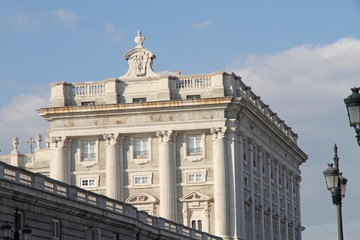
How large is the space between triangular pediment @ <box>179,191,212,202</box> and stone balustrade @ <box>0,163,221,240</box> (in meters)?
20.9

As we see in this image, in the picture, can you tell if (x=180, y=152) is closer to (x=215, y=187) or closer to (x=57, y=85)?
(x=215, y=187)

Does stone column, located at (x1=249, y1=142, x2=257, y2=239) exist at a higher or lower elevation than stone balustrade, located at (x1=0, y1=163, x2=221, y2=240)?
higher

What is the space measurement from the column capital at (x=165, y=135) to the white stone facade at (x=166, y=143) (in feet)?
0.30

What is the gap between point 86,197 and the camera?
6269cm

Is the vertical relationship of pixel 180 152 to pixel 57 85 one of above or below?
below

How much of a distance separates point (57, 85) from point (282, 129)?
3056 centimetres

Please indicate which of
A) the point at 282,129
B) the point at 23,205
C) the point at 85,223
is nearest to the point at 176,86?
the point at 282,129

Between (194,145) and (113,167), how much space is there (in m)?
7.80

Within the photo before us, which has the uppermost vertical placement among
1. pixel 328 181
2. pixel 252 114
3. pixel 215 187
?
pixel 252 114

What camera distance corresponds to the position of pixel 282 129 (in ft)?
443

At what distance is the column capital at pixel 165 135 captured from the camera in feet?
366

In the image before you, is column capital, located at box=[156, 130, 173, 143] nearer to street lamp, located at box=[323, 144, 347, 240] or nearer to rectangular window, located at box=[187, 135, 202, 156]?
rectangular window, located at box=[187, 135, 202, 156]

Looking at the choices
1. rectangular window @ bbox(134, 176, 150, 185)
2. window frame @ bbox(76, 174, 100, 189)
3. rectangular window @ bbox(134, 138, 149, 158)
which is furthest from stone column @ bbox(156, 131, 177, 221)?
window frame @ bbox(76, 174, 100, 189)

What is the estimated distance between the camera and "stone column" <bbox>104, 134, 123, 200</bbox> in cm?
11225
